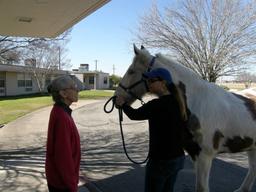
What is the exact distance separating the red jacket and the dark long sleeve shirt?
2.28 feet

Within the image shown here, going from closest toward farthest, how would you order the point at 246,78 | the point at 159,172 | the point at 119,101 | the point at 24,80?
the point at 159,172 → the point at 119,101 → the point at 246,78 → the point at 24,80

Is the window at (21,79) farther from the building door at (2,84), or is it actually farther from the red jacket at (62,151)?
the red jacket at (62,151)

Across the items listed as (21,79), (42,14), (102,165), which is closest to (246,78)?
(102,165)

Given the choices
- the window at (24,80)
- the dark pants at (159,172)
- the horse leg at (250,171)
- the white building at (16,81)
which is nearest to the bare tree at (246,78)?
the white building at (16,81)

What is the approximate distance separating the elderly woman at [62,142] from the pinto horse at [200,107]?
1251 millimetres

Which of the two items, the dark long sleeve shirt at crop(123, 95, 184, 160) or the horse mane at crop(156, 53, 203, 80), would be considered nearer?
the dark long sleeve shirt at crop(123, 95, 184, 160)

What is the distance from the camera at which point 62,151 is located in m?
3.51

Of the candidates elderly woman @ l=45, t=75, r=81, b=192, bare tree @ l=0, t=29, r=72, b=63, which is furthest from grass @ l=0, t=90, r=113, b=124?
elderly woman @ l=45, t=75, r=81, b=192

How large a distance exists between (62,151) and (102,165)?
591 centimetres

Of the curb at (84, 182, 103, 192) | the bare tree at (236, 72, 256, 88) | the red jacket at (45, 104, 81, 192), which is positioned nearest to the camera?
the red jacket at (45, 104, 81, 192)

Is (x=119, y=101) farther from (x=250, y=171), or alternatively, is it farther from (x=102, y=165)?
(x=102, y=165)

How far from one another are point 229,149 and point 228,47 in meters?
23.1

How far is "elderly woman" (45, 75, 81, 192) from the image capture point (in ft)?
11.5

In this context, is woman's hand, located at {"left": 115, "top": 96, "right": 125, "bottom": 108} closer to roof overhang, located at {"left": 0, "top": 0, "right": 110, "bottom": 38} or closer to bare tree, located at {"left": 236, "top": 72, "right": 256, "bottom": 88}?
roof overhang, located at {"left": 0, "top": 0, "right": 110, "bottom": 38}
